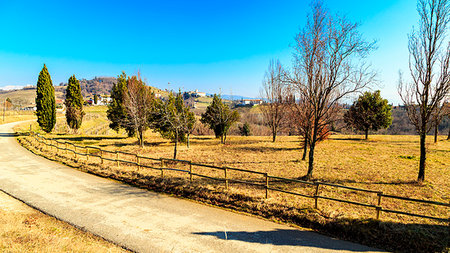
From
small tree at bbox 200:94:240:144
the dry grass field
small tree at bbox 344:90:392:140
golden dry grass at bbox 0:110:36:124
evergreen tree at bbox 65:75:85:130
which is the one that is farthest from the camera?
golden dry grass at bbox 0:110:36:124

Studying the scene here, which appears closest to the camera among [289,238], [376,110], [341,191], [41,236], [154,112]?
[41,236]

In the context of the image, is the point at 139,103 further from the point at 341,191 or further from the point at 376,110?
the point at 376,110

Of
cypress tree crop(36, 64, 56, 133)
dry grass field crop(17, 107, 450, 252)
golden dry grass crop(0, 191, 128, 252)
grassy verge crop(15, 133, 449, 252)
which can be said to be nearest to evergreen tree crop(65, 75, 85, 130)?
cypress tree crop(36, 64, 56, 133)

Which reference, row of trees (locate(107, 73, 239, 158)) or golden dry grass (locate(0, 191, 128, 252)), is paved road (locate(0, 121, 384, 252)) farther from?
row of trees (locate(107, 73, 239, 158))

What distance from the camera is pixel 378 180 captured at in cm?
1167

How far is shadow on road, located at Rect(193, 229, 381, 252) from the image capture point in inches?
231

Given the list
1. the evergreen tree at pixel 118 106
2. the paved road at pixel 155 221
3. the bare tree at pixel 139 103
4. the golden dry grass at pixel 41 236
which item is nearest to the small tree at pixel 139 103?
the bare tree at pixel 139 103

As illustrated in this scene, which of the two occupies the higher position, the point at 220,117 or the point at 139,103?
the point at 139,103

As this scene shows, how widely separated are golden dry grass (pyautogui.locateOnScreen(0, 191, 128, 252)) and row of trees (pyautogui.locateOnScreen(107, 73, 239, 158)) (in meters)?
12.9

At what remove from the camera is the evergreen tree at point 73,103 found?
1437 inches

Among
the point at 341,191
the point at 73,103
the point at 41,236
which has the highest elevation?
the point at 73,103

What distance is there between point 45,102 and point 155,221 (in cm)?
3958

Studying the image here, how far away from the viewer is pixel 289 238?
6211mm

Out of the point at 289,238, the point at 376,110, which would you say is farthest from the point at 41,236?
the point at 376,110
